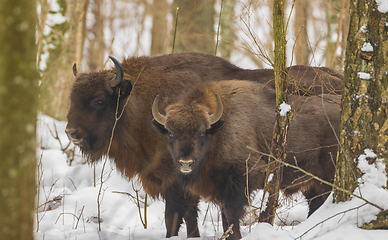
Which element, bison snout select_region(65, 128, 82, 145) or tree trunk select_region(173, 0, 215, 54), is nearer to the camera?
bison snout select_region(65, 128, 82, 145)

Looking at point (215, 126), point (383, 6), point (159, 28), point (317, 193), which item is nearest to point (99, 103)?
point (215, 126)

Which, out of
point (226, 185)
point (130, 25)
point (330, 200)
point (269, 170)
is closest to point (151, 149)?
point (226, 185)

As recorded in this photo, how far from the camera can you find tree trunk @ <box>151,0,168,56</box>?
14.3m

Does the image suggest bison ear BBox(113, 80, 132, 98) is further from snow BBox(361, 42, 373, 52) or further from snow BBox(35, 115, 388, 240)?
snow BBox(361, 42, 373, 52)

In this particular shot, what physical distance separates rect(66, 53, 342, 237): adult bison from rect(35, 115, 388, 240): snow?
0.38 metres

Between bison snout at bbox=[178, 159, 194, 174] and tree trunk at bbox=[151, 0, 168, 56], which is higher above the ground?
tree trunk at bbox=[151, 0, 168, 56]

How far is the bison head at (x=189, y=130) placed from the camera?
15.5 ft

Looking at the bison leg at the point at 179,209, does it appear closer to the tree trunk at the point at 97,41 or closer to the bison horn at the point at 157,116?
the bison horn at the point at 157,116

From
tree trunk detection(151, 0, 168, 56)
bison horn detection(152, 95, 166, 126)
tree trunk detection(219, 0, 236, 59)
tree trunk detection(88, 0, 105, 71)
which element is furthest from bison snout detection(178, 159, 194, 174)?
tree trunk detection(88, 0, 105, 71)

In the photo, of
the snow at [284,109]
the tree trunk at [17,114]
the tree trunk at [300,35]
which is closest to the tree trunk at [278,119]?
the snow at [284,109]

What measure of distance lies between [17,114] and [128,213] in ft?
14.9

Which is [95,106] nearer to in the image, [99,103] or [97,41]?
[99,103]

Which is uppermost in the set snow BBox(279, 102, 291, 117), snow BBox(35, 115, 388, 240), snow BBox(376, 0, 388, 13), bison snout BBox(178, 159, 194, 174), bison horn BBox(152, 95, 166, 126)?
snow BBox(376, 0, 388, 13)

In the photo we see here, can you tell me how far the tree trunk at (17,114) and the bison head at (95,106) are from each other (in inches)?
132
